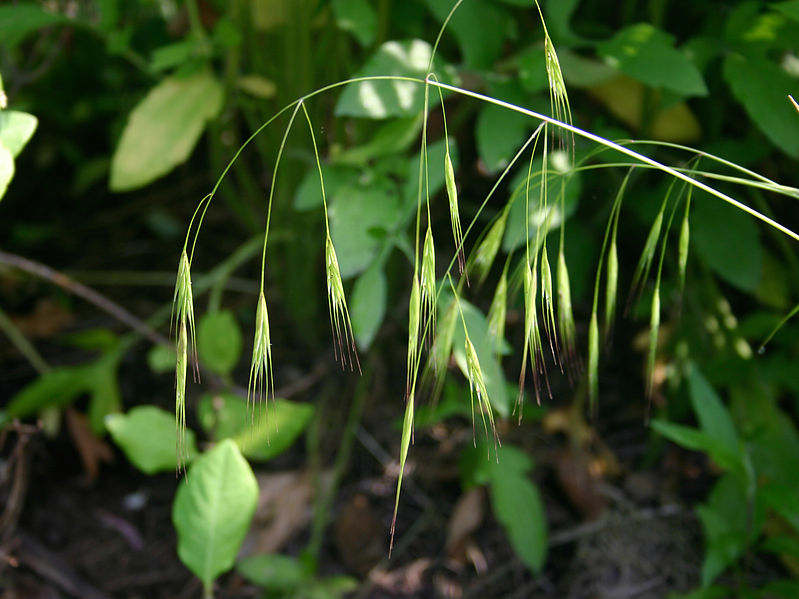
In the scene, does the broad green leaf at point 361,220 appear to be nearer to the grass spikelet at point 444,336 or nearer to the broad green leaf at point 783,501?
the grass spikelet at point 444,336

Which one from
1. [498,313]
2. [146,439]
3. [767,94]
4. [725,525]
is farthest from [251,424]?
[767,94]

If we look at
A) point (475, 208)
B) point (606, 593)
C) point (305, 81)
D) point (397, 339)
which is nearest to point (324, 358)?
point (397, 339)

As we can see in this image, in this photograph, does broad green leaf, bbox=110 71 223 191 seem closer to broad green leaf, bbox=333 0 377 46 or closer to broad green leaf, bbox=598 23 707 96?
broad green leaf, bbox=333 0 377 46

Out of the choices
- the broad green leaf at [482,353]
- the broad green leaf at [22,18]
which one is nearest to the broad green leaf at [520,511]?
the broad green leaf at [482,353]

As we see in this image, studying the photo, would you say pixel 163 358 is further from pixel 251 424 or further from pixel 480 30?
pixel 480 30

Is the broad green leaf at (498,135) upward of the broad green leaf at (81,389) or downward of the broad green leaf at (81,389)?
upward
